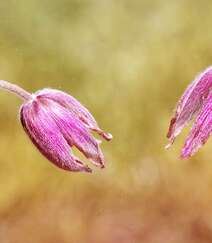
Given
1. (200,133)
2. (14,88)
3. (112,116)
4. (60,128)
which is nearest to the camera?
(200,133)

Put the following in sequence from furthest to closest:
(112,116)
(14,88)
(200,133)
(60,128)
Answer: (112,116)
(60,128)
(14,88)
(200,133)

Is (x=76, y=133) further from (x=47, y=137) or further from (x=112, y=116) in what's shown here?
(x=112, y=116)

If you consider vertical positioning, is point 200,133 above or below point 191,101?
below

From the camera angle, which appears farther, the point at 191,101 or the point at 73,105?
the point at 73,105

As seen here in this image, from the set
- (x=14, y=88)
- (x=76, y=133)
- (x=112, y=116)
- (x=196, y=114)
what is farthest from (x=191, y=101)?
(x=112, y=116)

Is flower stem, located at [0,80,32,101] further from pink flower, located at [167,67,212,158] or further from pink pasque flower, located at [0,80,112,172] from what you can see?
pink flower, located at [167,67,212,158]

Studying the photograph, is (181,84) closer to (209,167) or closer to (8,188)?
(209,167)

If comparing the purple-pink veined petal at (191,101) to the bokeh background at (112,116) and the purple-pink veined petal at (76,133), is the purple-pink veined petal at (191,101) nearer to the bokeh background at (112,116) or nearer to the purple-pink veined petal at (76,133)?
the purple-pink veined petal at (76,133)

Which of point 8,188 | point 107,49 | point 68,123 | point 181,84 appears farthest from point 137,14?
point 68,123
